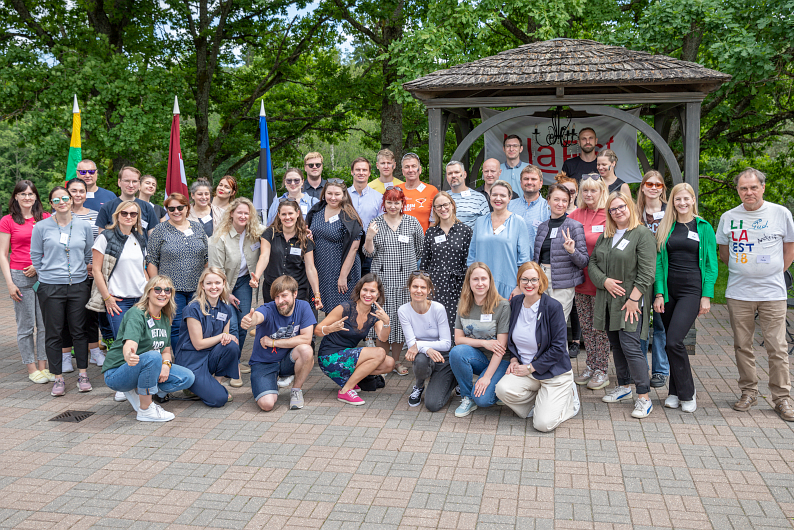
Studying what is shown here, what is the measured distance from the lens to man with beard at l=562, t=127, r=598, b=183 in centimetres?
831

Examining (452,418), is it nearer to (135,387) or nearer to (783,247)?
(135,387)

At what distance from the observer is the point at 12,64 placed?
1459cm

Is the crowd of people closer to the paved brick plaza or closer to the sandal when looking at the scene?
the sandal

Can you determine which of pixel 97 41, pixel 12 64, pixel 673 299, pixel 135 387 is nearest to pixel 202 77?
pixel 97 41

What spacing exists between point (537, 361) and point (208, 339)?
2826mm

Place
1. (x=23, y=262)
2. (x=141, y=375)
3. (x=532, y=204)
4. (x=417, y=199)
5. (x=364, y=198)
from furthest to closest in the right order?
(x=364, y=198) < (x=417, y=199) < (x=532, y=204) < (x=23, y=262) < (x=141, y=375)

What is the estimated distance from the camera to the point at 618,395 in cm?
579

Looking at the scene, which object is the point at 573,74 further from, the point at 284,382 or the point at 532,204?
the point at 284,382

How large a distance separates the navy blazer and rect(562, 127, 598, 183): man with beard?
11.4 feet

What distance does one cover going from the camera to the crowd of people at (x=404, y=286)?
5402mm

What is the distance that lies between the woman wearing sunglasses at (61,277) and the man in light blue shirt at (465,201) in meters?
3.65

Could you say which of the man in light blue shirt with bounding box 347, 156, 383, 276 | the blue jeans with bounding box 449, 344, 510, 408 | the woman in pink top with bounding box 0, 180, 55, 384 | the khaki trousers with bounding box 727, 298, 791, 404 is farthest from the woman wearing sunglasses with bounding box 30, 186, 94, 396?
the khaki trousers with bounding box 727, 298, 791, 404

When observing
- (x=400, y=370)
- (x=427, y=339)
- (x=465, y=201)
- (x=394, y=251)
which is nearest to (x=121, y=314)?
(x=394, y=251)

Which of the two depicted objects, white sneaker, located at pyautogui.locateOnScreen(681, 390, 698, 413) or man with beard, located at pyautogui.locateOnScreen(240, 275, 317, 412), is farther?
man with beard, located at pyautogui.locateOnScreen(240, 275, 317, 412)
